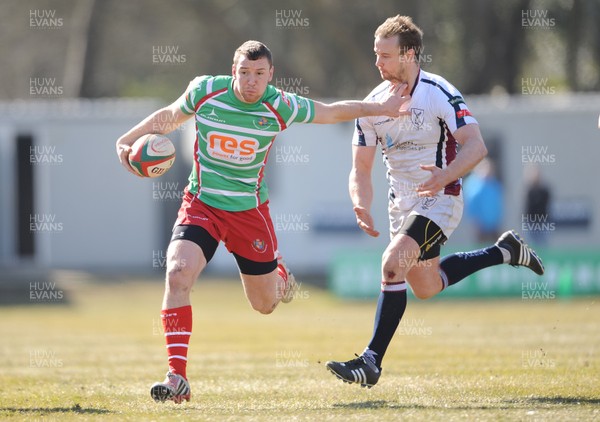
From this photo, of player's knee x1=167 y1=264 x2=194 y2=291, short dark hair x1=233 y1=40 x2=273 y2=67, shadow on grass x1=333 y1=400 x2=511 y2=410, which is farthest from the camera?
short dark hair x1=233 y1=40 x2=273 y2=67

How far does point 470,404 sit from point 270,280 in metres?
1.85

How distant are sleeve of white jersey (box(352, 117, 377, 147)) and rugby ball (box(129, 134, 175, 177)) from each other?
1.43 meters

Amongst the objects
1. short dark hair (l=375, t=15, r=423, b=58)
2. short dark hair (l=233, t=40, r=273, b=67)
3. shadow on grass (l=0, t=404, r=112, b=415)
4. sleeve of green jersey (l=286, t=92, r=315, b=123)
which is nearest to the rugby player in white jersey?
short dark hair (l=375, t=15, r=423, b=58)

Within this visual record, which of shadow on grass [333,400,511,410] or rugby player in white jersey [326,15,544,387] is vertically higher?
rugby player in white jersey [326,15,544,387]

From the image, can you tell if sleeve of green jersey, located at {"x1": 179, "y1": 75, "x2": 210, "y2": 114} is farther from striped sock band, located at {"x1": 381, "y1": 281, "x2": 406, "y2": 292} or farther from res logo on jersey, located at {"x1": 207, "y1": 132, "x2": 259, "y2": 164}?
striped sock band, located at {"x1": 381, "y1": 281, "x2": 406, "y2": 292}

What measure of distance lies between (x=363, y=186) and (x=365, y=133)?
39 cm

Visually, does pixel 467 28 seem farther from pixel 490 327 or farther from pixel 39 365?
pixel 39 365

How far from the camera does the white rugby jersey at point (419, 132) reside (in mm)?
7707

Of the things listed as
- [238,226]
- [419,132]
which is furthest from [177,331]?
[419,132]

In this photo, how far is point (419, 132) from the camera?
7.79m

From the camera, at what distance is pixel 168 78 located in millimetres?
39688

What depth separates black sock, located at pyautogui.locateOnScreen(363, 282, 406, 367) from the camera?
25.0ft

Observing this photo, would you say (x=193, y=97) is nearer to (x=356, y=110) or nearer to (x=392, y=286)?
(x=356, y=110)

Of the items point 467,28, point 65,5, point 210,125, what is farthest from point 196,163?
Result: point 65,5
